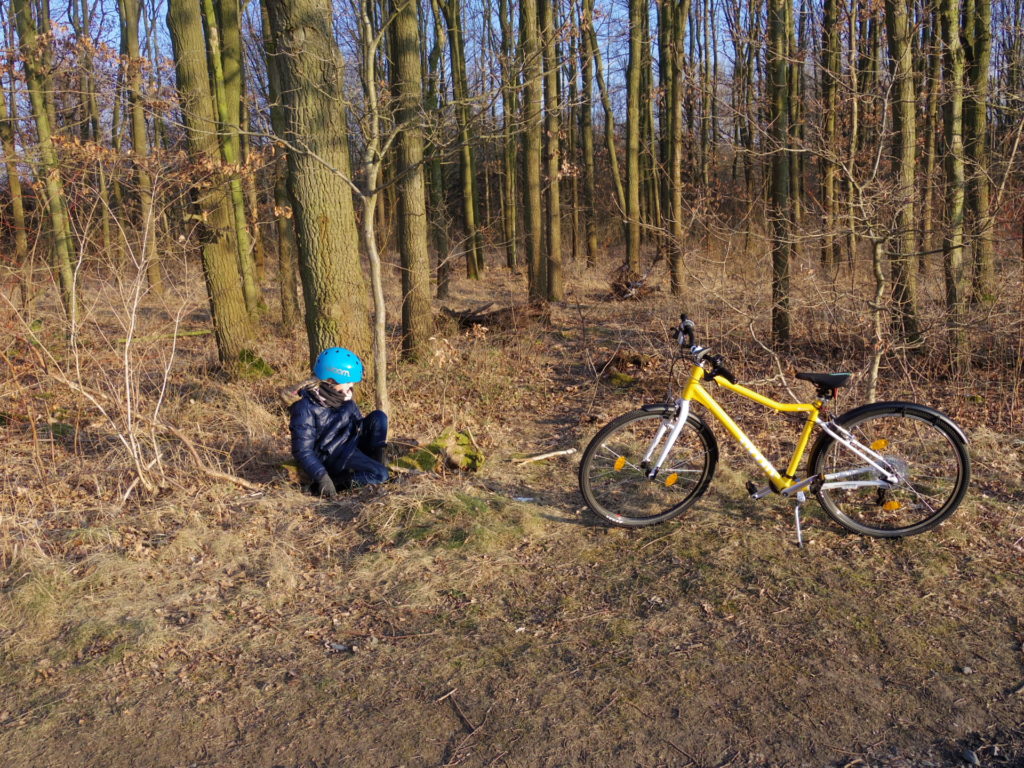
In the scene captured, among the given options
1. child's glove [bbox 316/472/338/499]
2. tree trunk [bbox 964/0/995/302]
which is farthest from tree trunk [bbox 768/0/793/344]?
child's glove [bbox 316/472/338/499]

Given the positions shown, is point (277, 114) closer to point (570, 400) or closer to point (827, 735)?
point (570, 400)

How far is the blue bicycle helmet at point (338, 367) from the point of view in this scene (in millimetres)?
5805

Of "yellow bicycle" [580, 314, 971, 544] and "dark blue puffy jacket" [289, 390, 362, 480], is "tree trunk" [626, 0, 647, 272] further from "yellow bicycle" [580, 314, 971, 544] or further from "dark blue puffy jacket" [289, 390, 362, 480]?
"yellow bicycle" [580, 314, 971, 544]

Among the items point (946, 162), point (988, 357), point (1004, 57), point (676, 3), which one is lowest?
point (988, 357)

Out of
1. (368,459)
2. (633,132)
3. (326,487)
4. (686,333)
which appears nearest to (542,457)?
(368,459)

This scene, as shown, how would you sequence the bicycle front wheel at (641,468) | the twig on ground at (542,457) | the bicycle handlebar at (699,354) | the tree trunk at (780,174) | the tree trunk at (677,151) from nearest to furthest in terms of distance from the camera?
the bicycle handlebar at (699,354) < the bicycle front wheel at (641,468) < the twig on ground at (542,457) < the tree trunk at (780,174) < the tree trunk at (677,151)

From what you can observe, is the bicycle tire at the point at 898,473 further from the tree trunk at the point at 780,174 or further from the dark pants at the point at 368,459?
the tree trunk at the point at 780,174

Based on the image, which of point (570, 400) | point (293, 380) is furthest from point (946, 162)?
point (293, 380)

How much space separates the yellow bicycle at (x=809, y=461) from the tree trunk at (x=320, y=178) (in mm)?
3635

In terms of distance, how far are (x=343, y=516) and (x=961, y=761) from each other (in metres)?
3.67

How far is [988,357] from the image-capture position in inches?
328

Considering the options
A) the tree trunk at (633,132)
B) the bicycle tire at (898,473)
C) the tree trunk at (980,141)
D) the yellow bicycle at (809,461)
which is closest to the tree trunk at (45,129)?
the yellow bicycle at (809,461)

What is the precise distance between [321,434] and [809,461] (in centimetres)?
328

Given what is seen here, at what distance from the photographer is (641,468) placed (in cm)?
491
